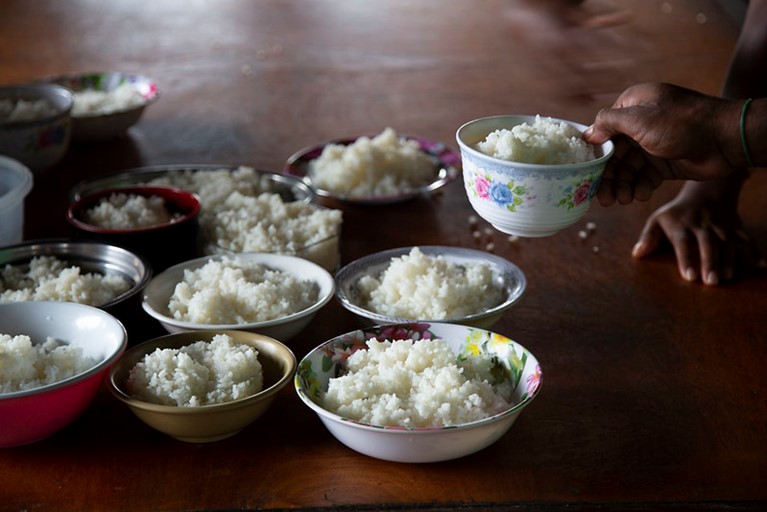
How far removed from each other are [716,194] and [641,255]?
0.24 m

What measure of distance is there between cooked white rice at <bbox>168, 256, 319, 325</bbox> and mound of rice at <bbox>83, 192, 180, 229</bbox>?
0.27m

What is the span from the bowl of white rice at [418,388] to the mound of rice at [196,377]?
0.08 metres

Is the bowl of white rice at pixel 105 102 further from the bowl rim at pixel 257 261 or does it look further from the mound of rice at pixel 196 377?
the mound of rice at pixel 196 377

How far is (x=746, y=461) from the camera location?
1337 millimetres

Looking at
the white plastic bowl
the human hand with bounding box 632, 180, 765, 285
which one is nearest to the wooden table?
the human hand with bounding box 632, 180, 765, 285

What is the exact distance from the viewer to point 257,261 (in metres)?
1.76

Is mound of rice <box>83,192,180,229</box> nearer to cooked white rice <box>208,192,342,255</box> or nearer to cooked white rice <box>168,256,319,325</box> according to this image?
cooked white rice <box>208,192,342,255</box>

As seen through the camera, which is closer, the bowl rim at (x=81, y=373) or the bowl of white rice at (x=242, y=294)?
the bowl rim at (x=81, y=373)

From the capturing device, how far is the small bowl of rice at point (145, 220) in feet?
5.98

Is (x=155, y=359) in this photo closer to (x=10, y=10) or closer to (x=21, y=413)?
(x=21, y=413)

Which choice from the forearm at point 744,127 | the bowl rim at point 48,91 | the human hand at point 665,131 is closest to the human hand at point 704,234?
the human hand at point 665,131

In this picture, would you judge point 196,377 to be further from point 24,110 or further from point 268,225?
point 24,110

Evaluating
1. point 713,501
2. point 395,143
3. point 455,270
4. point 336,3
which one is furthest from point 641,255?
point 336,3

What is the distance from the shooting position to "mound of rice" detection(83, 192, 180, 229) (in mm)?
1898
